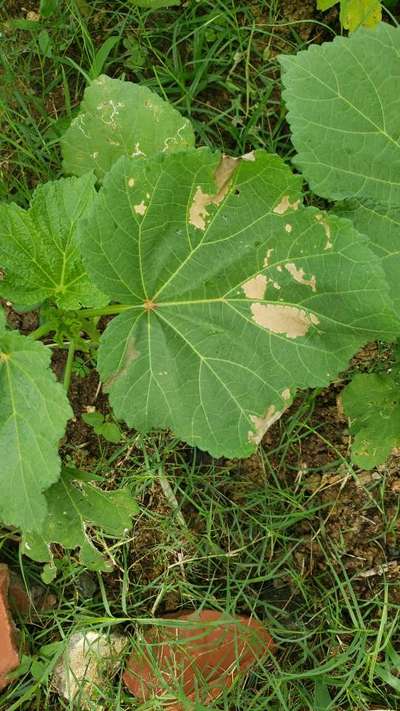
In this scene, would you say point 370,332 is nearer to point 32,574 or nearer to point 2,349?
point 2,349

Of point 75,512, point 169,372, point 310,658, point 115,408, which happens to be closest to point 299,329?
point 169,372

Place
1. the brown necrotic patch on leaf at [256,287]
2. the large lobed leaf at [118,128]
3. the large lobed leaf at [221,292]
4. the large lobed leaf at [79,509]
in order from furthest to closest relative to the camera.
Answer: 1. the large lobed leaf at [79,509]
2. the large lobed leaf at [118,128]
3. the brown necrotic patch on leaf at [256,287]
4. the large lobed leaf at [221,292]

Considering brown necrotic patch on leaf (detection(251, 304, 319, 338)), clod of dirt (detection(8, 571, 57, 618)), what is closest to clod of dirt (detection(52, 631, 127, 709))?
clod of dirt (detection(8, 571, 57, 618))

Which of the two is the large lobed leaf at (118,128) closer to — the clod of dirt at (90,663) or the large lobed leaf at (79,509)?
the large lobed leaf at (79,509)

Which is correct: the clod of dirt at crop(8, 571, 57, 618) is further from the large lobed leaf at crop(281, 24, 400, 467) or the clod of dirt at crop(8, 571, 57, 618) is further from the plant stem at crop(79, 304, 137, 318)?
the large lobed leaf at crop(281, 24, 400, 467)

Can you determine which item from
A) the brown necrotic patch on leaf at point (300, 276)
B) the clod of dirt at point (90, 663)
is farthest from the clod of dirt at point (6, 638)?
the brown necrotic patch on leaf at point (300, 276)

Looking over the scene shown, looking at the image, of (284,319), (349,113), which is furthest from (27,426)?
(349,113)

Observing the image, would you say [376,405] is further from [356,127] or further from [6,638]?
[6,638]
